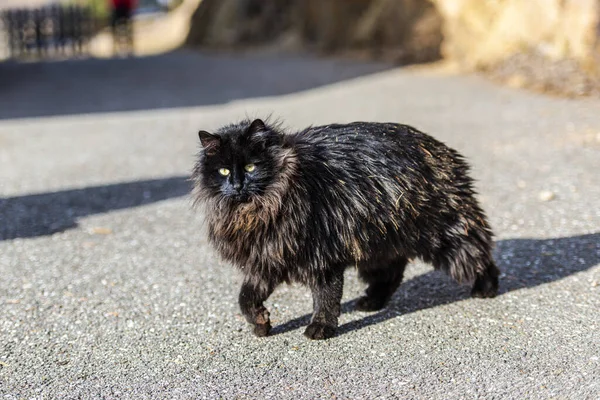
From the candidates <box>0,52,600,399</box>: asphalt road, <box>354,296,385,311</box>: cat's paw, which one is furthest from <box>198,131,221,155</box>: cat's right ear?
<box>354,296,385,311</box>: cat's paw

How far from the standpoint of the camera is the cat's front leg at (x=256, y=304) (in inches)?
173

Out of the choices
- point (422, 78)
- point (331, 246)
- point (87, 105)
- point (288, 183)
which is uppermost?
point (288, 183)

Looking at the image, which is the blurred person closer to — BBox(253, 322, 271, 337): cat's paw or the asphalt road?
the asphalt road

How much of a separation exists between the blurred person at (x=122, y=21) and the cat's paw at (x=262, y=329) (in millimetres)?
18270

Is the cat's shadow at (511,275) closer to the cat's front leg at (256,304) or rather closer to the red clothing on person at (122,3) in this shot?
the cat's front leg at (256,304)

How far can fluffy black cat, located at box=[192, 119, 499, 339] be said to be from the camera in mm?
4117

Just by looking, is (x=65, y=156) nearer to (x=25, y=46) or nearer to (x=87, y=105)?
(x=87, y=105)

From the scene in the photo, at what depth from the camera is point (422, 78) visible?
1387cm

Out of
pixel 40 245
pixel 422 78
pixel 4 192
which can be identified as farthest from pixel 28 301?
pixel 422 78

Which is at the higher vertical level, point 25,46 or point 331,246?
point 331,246

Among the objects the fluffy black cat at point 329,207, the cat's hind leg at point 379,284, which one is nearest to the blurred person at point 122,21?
the cat's hind leg at point 379,284

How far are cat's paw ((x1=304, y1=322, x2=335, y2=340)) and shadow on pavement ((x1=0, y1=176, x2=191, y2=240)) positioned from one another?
3.18 m

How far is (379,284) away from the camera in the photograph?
16.1 ft

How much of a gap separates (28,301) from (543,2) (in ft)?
32.9
